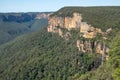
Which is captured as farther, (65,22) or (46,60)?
(65,22)

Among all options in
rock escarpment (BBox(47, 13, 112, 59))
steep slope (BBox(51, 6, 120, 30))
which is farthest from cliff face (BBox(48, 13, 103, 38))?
steep slope (BBox(51, 6, 120, 30))

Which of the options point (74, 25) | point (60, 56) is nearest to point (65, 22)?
point (74, 25)

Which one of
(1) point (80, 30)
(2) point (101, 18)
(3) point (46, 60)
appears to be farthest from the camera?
(1) point (80, 30)

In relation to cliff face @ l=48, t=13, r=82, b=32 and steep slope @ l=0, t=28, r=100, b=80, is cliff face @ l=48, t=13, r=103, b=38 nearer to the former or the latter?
cliff face @ l=48, t=13, r=82, b=32

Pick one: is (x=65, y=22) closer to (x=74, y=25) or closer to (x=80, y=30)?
(x=74, y=25)

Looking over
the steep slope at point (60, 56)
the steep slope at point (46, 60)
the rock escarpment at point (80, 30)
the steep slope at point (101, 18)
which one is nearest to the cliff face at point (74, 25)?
the rock escarpment at point (80, 30)

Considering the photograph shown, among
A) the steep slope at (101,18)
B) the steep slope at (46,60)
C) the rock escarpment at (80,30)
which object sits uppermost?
the steep slope at (101,18)

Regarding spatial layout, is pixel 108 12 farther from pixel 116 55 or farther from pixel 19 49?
pixel 116 55

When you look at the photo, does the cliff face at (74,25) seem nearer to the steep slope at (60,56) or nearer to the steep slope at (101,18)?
the steep slope at (60,56)

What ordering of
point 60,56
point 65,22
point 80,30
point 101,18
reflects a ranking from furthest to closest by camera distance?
point 65,22 < point 80,30 < point 101,18 < point 60,56
